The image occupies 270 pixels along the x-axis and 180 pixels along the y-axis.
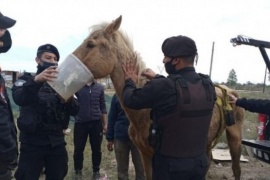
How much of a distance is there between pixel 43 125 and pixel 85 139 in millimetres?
2612

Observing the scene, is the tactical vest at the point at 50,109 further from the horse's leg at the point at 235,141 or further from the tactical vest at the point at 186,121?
the horse's leg at the point at 235,141

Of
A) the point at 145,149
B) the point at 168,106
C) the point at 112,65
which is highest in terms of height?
the point at 112,65

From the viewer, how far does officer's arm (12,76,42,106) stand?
3.26 meters

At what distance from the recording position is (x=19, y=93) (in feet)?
11.0

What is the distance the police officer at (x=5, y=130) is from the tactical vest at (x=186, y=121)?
119cm

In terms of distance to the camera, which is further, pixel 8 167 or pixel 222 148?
pixel 222 148

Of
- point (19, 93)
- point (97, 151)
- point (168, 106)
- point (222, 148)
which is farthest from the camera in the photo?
point (222, 148)

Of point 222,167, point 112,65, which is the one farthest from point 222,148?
point 112,65

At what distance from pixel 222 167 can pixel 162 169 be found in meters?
4.77

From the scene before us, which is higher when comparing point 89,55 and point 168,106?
point 89,55

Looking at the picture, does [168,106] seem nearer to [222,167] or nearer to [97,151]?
[97,151]

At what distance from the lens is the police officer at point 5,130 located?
2.60 metres

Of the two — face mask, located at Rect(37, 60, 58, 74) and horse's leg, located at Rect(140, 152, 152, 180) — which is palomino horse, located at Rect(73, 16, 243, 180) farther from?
face mask, located at Rect(37, 60, 58, 74)

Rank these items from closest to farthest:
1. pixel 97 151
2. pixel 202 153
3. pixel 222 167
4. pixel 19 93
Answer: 1. pixel 202 153
2. pixel 19 93
3. pixel 97 151
4. pixel 222 167
